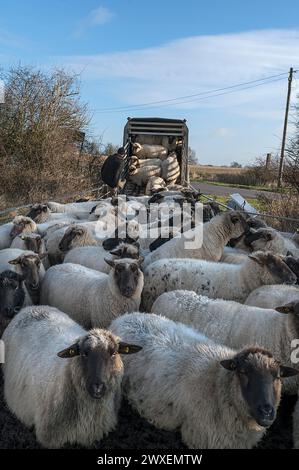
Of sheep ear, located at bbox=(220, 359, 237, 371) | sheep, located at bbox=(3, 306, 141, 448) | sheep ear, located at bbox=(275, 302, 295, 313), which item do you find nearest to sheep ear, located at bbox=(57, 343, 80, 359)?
sheep, located at bbox=(3, 306, 141, 448)

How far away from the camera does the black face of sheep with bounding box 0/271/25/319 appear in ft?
16.3

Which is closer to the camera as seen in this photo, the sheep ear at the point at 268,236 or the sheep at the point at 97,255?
the sheep at the point at 97,255

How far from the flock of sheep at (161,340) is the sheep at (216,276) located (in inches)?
0.5

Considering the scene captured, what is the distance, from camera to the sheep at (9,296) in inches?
196

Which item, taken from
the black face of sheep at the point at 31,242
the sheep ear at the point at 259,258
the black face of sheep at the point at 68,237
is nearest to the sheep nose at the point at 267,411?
the sheep ear at the point at 259,258

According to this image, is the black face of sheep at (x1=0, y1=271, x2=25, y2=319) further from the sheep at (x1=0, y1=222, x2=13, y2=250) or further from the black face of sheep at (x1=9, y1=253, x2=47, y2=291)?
the sheep at (x1=0, y1=222, x2=13, y2=250)

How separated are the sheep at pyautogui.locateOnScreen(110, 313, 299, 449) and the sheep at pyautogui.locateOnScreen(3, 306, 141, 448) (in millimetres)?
322

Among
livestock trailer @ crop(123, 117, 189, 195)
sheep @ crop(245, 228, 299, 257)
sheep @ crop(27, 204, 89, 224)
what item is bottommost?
sheep @ crop(27, 204, 89, 224)

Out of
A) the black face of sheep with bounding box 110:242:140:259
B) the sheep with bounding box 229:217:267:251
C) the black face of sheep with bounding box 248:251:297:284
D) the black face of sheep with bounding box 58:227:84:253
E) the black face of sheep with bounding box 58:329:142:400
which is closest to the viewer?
the black face of sheep with bounding box 58:329:142:400

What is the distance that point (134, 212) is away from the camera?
10.4 metres

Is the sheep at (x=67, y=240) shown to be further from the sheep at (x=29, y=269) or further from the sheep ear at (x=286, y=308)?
the sheep ear at (x=286, y=308)

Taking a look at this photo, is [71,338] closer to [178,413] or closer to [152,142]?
[178,413]
